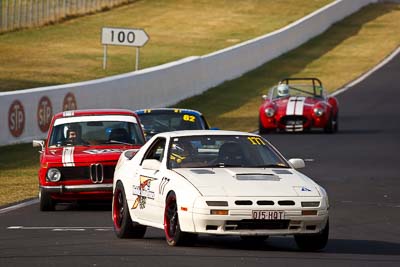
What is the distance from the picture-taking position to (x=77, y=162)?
56.4 ft

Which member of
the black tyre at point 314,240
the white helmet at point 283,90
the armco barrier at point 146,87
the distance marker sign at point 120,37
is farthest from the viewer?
the distance marker sign at point 120,37

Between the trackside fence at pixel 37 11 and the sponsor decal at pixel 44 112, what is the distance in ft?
93.3

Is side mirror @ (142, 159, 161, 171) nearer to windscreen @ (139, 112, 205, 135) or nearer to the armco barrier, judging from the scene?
windscreen @ (139, 112, 205, 135)

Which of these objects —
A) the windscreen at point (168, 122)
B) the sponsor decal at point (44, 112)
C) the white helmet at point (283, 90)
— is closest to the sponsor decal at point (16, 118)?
the sponsor decal at point (44, 112)

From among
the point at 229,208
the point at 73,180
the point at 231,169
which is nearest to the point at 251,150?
the point at 231,169

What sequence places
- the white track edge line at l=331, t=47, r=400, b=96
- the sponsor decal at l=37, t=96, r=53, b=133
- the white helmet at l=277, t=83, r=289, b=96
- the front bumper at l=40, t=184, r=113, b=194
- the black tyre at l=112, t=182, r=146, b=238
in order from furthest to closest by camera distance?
the white track edge line at l=331, t=47, r=400, b=96 → the white helmet at l=277, t=83, r=289, b=96 → the sponsor decal at l=37, t=96, r=53, b=133 → the front bumper at l=40, t=184, r=113, b=194 → the black tyre at l=112, t=182, r=146, b=238

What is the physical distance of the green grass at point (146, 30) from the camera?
44938 millimetres

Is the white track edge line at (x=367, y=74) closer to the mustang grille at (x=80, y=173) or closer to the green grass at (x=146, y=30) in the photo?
the green grass at (x=146, y=30)

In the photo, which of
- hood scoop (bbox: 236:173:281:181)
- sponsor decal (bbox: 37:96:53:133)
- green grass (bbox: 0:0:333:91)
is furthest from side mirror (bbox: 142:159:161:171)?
green grass (bbox: 0:0:333:91)

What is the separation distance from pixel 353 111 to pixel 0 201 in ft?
71.4

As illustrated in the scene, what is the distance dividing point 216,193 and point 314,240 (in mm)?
1059

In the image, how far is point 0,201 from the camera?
1847cm

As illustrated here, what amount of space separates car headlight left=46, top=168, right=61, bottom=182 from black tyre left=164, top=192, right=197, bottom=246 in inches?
197

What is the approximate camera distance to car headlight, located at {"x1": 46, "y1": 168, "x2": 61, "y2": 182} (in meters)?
17.1
